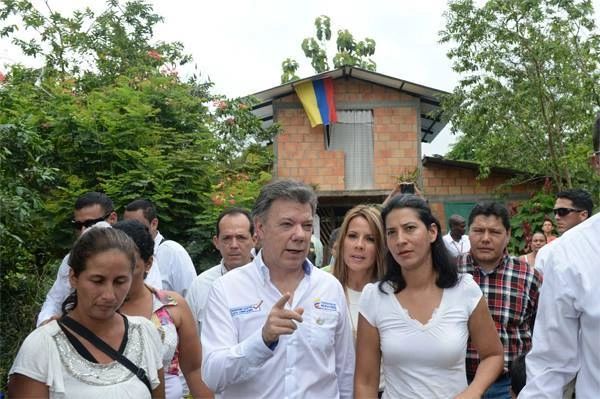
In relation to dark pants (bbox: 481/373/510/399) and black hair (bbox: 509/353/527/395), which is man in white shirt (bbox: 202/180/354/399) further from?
dark pants (bbox: 481/373/510/399)

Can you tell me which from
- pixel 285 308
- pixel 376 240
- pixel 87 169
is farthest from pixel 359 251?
pixel 87 169

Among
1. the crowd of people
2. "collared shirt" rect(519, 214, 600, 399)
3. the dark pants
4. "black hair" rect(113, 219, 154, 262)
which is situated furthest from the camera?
the dark pants

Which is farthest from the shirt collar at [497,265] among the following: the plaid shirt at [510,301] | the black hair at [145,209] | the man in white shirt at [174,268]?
the black hair at [145,209]

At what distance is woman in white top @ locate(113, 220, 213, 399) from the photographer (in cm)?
440

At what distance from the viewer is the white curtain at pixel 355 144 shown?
22500mm

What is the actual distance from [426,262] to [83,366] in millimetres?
1822

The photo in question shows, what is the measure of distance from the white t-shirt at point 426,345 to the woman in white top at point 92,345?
1127mm

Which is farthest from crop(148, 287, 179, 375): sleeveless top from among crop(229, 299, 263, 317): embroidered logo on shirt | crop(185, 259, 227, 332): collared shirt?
crop(185, 259, 227, 332): collared shirt

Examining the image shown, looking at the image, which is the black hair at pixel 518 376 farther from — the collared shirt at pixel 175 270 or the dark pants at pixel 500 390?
the collared shirt at pixel 175 270

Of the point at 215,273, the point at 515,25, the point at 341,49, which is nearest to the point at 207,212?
the point at 215,273

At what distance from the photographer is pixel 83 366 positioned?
3396 mm

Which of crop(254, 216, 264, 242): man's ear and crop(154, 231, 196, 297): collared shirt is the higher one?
crop(254, 216, 264, 242): man's ear

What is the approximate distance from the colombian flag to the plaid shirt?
17.0 meters

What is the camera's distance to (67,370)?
3361 mm
